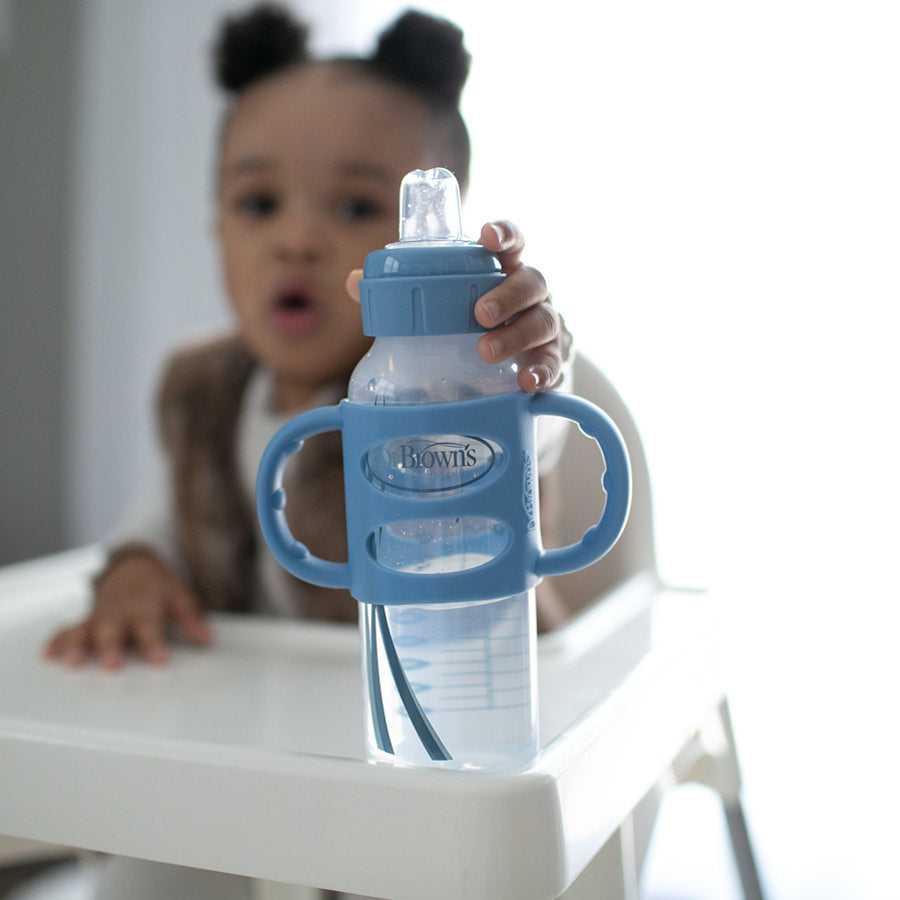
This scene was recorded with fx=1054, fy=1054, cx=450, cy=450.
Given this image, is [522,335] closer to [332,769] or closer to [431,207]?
[431,207]

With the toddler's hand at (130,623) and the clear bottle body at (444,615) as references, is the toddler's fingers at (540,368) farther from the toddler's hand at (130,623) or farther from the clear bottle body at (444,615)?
the toddler's hand at (130,623)

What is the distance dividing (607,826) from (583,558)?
114 mm

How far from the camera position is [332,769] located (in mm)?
391

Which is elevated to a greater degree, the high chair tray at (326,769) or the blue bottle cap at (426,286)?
the blue bottle cap at (426,286)

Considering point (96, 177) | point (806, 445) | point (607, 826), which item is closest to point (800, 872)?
point (806, 445)

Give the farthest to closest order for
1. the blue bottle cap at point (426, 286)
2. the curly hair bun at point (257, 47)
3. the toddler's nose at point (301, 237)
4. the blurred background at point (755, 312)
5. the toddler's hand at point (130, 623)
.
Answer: the blurred background at point (755, 312)
the curly hair bun at point (257, 47)
the toddler's nose at point (301, 237)
the toddler's hand at point (130, 623)
the blue bottle cap at point (426, 286)

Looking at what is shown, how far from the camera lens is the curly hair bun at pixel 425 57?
30.8 inches

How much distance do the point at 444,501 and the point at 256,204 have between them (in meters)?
0.50

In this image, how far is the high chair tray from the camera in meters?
0.37

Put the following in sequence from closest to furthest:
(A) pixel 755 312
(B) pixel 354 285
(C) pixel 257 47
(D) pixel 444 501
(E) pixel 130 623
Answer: (D) pixel 444 501 < (B) pixel 354 285 < (E) pixel 130 623 < (C) pixel 257 47 < (A) pixel 755 312

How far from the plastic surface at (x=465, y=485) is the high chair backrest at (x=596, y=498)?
315 mm

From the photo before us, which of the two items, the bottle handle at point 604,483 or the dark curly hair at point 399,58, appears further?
the dark curly hair at point 399,58

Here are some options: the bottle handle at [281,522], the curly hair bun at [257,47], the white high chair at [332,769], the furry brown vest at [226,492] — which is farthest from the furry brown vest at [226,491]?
the bottle handle at [281,522]

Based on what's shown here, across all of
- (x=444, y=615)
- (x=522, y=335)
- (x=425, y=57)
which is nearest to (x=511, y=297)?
(x=522, y=335)
